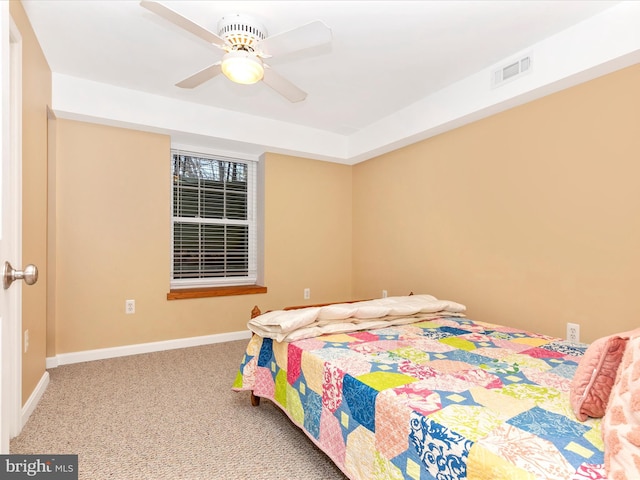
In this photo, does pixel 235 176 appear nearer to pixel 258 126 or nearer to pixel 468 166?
pixel 258 126

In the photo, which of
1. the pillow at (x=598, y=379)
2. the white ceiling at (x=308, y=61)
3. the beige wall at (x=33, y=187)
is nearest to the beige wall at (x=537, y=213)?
the white ceiling at (x=308, y=61)

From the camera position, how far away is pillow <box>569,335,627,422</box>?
3.40 ft

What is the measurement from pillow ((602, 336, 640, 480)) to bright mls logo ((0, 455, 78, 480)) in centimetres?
147

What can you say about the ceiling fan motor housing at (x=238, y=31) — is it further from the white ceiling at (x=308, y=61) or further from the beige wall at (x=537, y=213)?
the beige wall at (x=537, y=213)

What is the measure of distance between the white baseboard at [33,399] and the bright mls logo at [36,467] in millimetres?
1036

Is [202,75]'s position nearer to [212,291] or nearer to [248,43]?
[248,43]

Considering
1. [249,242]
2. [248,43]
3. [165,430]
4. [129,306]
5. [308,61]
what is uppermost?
[308,61]

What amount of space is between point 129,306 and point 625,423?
3551 mm

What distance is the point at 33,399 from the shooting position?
2230 millimetres

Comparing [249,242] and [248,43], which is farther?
[249,242]

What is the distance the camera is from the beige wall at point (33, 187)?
82.5 inches

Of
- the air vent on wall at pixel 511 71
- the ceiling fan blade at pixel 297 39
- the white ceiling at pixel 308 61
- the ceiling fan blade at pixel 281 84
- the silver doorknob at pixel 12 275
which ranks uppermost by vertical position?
the white ceiling at pixel 308 61

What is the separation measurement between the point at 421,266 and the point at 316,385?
7.10ft

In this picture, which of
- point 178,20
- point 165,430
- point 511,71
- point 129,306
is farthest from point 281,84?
point 129,306
